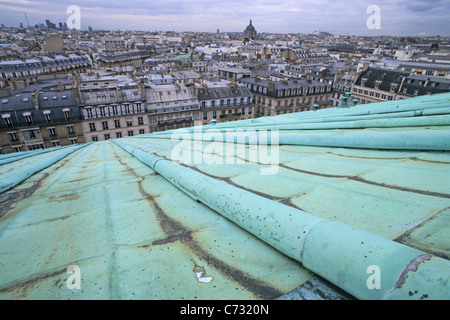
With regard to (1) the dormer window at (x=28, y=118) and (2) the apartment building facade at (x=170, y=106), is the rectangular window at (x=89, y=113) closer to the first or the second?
(1) the dormer window at (x=28, y=118)

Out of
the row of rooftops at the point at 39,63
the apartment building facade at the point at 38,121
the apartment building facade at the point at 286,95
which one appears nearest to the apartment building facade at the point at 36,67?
the row of rooftops at the point at 39,63

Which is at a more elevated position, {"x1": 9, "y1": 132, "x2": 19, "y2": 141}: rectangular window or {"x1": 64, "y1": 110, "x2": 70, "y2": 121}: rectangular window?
{"x1": 64, "y1": 110, "x2": 70, "y2": 121}: rectangular window

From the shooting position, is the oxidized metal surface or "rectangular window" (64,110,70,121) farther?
"rectangular window" (64,110,70,121)

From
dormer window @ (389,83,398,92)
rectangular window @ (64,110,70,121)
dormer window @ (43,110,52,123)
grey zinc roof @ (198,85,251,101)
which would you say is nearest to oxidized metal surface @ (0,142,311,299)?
dormer window @ (43,110,52,123)

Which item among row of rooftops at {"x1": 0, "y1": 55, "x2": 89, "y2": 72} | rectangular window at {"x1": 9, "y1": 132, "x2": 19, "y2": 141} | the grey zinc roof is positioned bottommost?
rectangular window at {"x1": 9, "y1": 132, "x2": 19, "y2": 141}

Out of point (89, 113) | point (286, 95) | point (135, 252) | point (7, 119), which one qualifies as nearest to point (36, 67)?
point (7, 119)

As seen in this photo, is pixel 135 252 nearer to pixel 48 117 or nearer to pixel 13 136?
pixel 48 117

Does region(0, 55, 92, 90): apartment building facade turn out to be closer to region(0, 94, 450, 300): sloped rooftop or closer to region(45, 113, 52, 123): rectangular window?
region(45, 113, 52, 123): rectangular window
